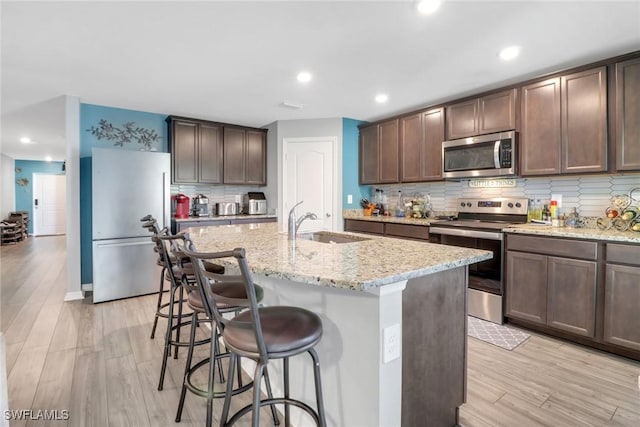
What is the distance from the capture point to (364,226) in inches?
179

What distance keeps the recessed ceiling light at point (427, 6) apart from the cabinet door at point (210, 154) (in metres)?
3.55

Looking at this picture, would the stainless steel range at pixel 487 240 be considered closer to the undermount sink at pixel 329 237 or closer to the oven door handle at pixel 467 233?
the oven door handle at pixel 467 233

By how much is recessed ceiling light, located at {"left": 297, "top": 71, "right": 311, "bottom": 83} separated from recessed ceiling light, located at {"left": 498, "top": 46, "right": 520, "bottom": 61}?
1.65m

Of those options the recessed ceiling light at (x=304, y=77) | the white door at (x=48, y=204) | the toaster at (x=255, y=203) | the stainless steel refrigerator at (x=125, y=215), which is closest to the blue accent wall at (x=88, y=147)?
the stainless steel refrigerator at (x=125, y=215)

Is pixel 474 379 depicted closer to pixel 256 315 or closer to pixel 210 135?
pixel 256 315

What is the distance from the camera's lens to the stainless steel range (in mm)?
3070

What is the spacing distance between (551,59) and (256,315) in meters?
3.16

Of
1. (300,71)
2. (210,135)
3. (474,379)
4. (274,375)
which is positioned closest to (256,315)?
(274,375)

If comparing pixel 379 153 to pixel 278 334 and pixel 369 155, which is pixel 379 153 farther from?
pixel 278 334

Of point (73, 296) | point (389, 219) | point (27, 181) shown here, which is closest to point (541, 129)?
point (389, 219)

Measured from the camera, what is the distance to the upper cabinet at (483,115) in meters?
3.24

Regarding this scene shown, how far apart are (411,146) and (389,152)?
0.36m

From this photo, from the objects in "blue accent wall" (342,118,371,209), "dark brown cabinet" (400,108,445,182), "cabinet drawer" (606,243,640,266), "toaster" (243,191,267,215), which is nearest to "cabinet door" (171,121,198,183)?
"toaster" (243,191,267,215)

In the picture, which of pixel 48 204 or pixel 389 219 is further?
pixel 48 204
